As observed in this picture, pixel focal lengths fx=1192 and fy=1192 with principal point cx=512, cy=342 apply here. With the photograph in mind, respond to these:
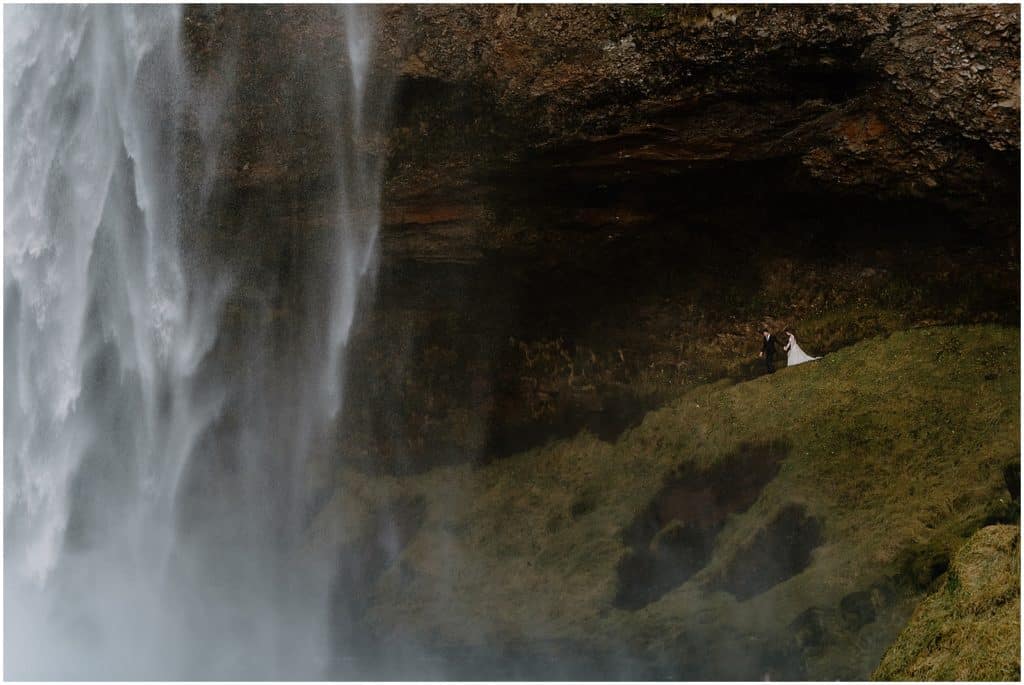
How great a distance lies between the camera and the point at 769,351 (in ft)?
41.2

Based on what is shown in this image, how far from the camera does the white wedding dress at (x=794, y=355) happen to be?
12.4 meters

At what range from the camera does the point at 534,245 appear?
43.4 ft

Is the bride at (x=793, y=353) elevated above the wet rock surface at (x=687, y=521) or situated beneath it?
elevated above

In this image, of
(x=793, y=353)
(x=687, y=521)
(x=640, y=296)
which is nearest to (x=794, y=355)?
(x=793, y=353)

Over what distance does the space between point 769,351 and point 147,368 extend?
7.28 metres

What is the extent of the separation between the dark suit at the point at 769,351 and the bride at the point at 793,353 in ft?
0.47

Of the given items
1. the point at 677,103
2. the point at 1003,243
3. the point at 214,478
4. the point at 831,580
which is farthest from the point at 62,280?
the point at 1003,243

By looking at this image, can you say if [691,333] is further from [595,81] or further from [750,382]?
[595,81]

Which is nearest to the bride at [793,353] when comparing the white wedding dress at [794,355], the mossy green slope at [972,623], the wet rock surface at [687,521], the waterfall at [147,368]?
the white wedding dress at [794,355]

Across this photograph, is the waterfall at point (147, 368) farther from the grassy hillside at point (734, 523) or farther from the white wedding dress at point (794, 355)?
the white wedding dress at point (794, 355)

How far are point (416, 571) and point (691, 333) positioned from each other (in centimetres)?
399

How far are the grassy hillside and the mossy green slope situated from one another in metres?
0.17

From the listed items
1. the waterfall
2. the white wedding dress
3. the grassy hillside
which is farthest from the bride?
the waterfall

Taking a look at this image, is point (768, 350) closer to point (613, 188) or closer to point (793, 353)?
point (793, 353)
